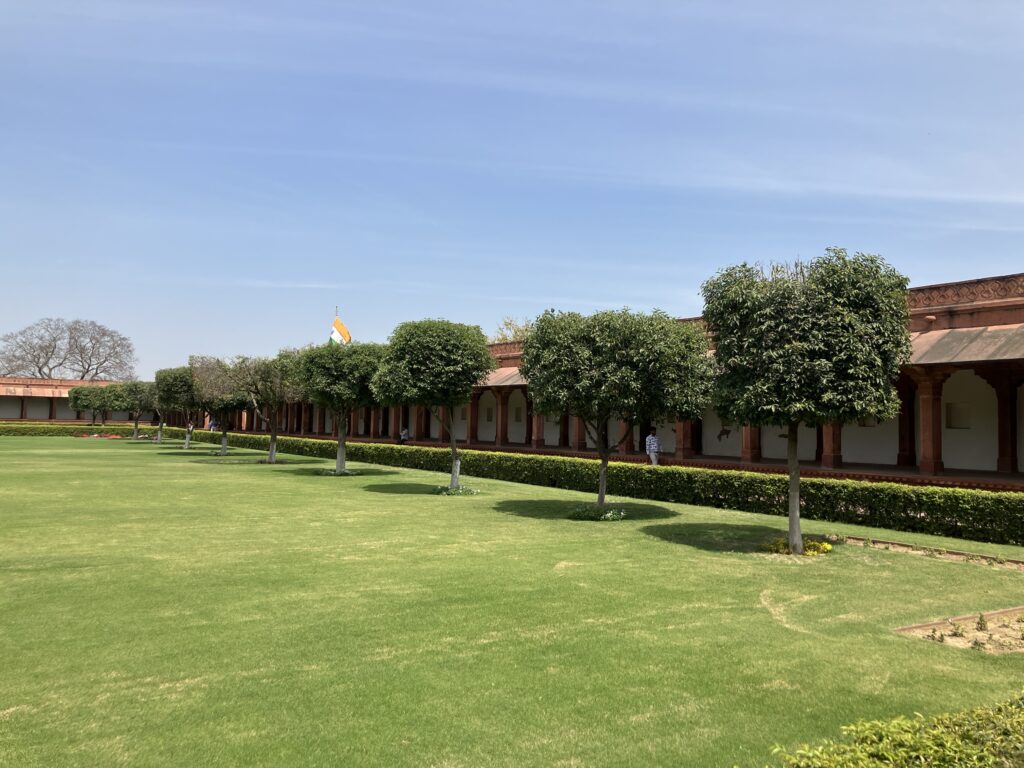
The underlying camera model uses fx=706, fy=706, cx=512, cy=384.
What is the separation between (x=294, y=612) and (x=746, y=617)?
14.6 ft

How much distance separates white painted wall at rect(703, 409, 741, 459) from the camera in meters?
24.2

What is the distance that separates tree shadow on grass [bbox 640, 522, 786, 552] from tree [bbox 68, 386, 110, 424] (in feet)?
184

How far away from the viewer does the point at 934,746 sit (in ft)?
10.2

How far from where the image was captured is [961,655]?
592cm

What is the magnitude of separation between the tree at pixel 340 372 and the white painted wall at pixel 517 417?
32.5ft

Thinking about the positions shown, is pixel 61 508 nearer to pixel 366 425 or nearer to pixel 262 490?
pixel 262 490

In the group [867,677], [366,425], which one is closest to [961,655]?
[867,677]

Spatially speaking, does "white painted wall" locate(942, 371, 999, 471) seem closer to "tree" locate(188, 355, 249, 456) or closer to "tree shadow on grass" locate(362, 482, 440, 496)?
"tree shadow on grass" locate(362, 482, 440, 496)

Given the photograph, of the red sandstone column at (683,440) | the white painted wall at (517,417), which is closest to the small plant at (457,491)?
the red sandstone column at (683,440)

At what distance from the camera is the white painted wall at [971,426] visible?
18.5 m

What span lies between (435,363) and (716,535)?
353 inches

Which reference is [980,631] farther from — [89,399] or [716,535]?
[89,399]

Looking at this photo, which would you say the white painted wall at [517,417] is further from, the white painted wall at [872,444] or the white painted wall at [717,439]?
the white painted wall at [872,444]

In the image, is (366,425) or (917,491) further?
(366,425)
